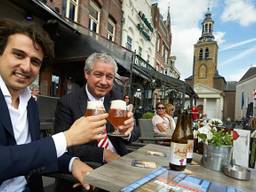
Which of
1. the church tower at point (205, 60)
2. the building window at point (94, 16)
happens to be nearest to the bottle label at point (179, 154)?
the building window at point (94, 16)

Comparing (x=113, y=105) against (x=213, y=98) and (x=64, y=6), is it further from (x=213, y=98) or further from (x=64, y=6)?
(x=213, y=98)

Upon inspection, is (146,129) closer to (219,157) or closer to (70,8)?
(219,157)

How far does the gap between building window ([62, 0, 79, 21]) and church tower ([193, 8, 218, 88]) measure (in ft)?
175

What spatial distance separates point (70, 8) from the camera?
25.1 ft

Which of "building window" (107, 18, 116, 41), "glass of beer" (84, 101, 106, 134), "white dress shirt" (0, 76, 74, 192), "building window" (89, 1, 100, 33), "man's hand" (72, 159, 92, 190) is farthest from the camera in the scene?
"building window" (107, 18, 116, 41)

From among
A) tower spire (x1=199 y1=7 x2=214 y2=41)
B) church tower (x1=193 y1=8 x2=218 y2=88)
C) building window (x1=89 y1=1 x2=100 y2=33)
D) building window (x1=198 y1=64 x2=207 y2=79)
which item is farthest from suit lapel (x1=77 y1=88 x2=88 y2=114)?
tower spire (x1=199 y1=7 x2=214 y2=41)

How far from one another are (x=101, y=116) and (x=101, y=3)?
30.0 ft

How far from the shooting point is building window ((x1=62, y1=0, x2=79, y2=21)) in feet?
23.2

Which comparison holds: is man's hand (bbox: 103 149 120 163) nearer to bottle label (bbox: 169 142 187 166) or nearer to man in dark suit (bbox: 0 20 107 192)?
man in dark suit (bbox: 0 20 107 192)

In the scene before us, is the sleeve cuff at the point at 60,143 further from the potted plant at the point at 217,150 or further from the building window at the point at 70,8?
the building window at the point at 70,8

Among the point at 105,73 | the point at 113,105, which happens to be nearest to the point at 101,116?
the point at 113,105

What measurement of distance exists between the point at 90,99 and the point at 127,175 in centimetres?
95

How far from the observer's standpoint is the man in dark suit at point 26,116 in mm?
948

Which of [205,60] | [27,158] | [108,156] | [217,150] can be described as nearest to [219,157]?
[217,150]
